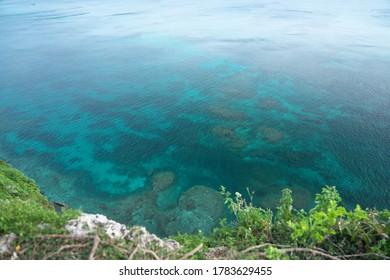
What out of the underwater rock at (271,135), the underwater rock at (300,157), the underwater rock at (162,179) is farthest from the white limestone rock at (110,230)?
the underwater rock at (271,135)

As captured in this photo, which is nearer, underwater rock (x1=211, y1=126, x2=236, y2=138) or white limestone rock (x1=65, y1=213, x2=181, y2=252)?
white limestone rock (x1=65, y1=213, x2=181, y2=252)

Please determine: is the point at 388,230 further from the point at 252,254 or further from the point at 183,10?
the point at 183,10

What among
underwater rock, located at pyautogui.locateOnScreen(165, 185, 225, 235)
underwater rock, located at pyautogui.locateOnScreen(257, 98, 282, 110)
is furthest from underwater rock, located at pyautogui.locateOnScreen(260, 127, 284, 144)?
underwater rock, located at pyautogui.locateOnScreen(165, 185, 225, 235)

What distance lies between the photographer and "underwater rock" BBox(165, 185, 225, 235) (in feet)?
69.6

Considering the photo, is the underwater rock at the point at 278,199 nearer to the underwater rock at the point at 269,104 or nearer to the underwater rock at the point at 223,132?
the underwater rock at the point at 223,132

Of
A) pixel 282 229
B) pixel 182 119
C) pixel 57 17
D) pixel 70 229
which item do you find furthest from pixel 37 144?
pixel 57 17

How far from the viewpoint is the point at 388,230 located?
22.3 feet

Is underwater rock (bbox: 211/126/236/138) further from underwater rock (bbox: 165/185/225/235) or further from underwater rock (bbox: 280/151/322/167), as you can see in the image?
underwater rock (bbox: 165/185/225/235)

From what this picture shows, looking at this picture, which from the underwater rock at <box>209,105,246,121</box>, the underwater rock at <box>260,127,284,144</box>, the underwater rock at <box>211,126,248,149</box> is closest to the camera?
the underwater rock at <box>211,126,248,149</box>

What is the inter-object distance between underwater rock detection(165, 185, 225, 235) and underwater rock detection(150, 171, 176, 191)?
2.30 metres

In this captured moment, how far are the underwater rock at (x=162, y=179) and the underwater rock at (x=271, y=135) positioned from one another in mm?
12457

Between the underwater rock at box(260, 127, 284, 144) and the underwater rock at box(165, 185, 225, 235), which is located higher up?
the underwater rock at box(260, 127, 284, 144)

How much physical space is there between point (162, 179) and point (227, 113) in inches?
587
